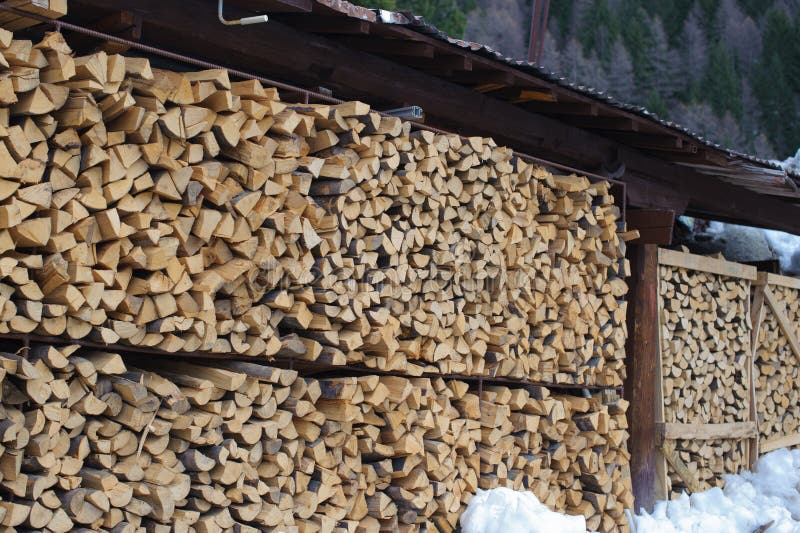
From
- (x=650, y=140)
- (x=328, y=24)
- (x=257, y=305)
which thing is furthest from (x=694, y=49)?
(x=257, y=305)

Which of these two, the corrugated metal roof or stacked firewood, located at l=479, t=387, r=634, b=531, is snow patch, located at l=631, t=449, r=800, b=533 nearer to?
stacked firewood, located at l=479, t=387, r=634, b=531

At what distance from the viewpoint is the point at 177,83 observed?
4.58 meters

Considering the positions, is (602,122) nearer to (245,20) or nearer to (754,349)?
(754,349)

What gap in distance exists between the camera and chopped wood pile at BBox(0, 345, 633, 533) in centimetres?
402

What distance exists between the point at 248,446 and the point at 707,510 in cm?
477

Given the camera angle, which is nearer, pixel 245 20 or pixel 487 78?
pixel 245 20

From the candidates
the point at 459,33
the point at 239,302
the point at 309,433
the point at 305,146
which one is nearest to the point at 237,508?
the point at 309,433

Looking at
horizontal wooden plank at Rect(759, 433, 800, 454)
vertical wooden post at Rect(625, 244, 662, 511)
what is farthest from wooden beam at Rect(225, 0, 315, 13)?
horizontal wooden plank at Rect(759, 433, 800, 454)

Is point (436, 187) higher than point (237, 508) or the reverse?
higher

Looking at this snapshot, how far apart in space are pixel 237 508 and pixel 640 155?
5122 mm

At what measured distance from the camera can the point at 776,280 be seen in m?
10.1

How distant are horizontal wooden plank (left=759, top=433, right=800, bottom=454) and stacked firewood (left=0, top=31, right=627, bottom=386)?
3744 mm

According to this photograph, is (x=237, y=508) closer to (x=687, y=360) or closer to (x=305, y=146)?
(x=305, y=146)

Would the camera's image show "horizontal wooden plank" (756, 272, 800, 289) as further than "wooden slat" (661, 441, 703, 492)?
Yes
